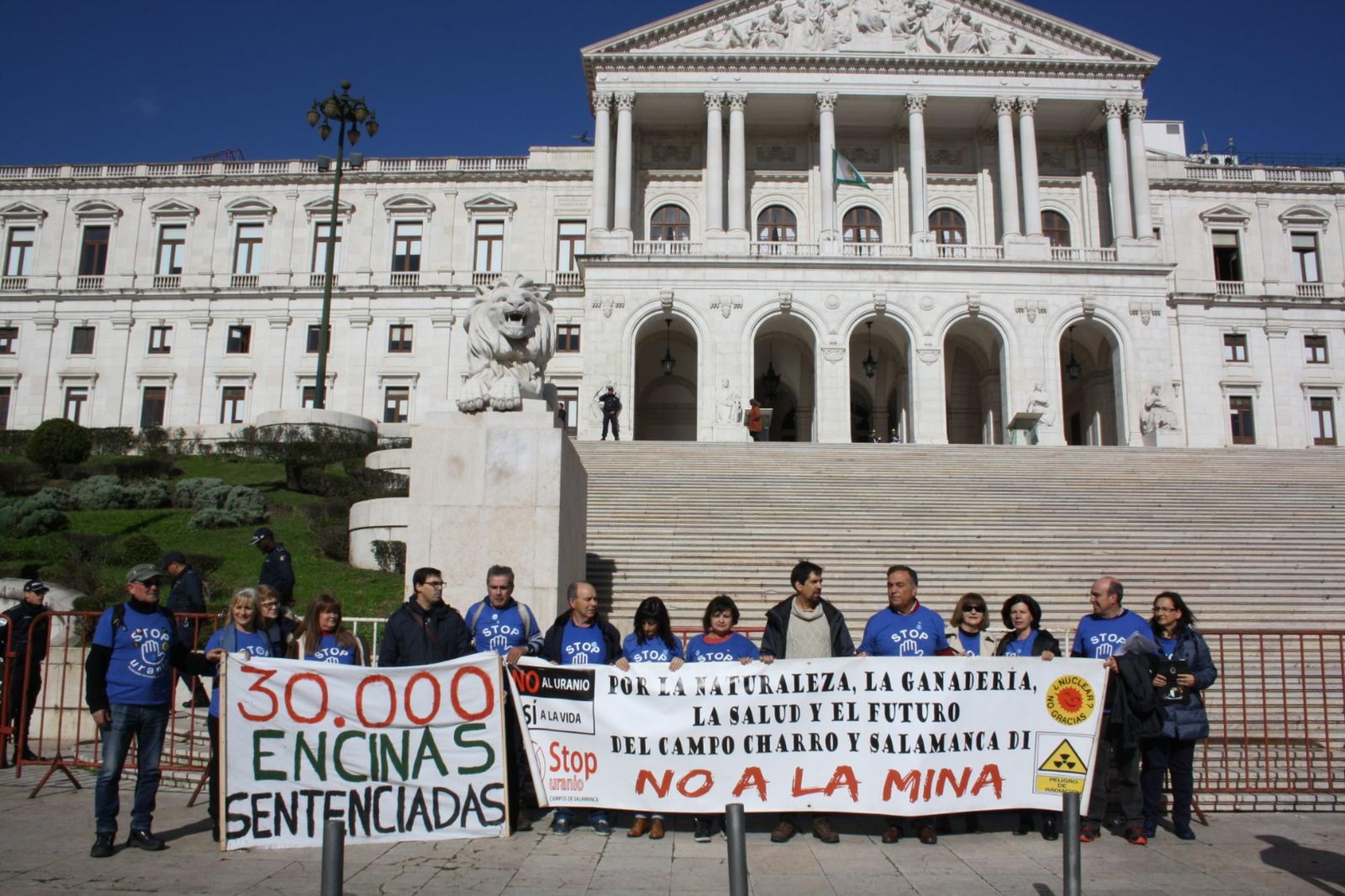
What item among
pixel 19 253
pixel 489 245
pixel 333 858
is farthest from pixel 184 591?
pixel 19 253

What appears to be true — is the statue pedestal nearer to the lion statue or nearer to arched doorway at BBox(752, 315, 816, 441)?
the lion statue

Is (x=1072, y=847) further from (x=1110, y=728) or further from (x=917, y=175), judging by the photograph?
(x=917, y=175)

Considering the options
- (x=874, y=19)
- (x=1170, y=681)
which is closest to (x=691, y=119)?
(x=874, y=19)

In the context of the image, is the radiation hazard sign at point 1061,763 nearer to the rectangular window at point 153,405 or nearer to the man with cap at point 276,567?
the man with cap at point 276,567

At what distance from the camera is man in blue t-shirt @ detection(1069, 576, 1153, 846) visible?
23.4 feet

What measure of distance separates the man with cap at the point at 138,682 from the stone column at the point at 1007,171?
122 feet

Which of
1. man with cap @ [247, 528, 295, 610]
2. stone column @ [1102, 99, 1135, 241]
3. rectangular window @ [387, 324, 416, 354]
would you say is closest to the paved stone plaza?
man with cap @ [247, 528, 295, 610]

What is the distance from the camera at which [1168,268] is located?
37.8m

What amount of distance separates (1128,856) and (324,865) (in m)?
5.52

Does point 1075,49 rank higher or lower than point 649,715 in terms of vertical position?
higher

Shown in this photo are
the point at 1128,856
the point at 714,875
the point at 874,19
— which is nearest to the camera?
the point at 714,875

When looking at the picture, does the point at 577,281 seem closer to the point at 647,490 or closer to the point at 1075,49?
the point at 1075,49

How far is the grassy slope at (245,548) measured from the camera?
1544cm

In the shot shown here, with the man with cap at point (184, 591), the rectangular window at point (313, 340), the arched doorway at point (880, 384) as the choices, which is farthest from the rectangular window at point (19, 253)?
the man with cap at point (184, 591)
